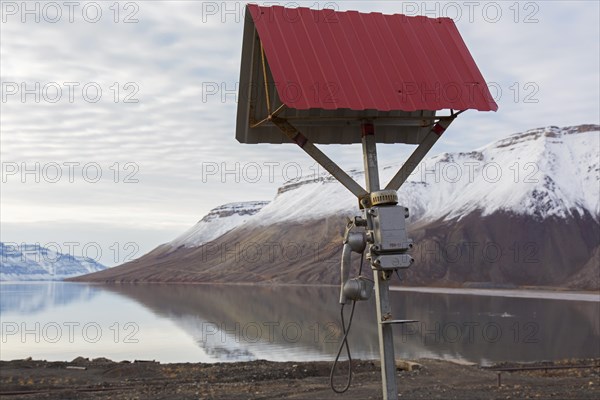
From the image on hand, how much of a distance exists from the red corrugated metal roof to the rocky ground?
1024 centimetres

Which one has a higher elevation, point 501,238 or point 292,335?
point 501,238

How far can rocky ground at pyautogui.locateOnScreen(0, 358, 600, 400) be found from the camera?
1655 cm

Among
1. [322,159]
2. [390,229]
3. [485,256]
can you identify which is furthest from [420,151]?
[485,256]

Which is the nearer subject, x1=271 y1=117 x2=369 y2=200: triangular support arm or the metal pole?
the metal pole

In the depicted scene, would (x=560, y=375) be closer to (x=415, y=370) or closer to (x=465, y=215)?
(x=415, y=370)

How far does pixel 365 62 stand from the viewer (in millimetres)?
7125

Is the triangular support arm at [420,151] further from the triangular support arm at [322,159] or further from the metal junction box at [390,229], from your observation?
the metal junction box at [390,229]

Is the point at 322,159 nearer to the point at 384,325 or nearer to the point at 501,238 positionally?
the point at 384,325

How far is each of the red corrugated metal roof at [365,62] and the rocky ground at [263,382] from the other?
10238mm

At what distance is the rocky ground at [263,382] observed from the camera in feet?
54.3

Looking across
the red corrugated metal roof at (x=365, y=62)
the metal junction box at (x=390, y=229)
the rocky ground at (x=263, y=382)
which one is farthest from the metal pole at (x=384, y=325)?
the rocky ground at (x=263, y=382)

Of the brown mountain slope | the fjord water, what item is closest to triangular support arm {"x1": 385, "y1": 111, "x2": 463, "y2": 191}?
the fjord water

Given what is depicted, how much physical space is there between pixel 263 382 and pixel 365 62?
1454 centimetres

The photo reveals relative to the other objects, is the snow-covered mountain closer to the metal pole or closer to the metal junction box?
the metal pole
